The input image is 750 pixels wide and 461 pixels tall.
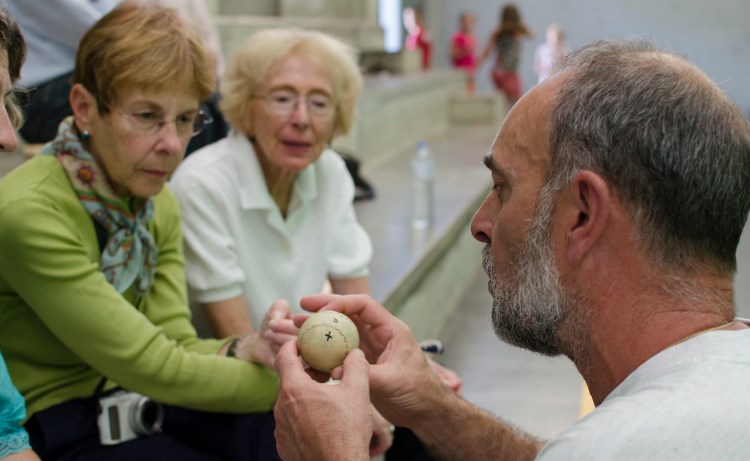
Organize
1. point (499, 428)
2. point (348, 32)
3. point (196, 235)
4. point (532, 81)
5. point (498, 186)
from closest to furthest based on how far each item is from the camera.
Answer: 1. point (498, 186)
2. point (532, 81)
3. point (499, 428)
4. point (196, 235)
5. point (348, 32)

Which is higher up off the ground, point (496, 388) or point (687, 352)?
point (687, 352)

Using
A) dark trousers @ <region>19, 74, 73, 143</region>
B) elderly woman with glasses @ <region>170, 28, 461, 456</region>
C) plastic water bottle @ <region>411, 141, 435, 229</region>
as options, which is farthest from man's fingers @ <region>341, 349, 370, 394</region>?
plastic water bottle @ <region>411, 141, 435, 229</region>

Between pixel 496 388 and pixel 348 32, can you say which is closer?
pixel 496 388

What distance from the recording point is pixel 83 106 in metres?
2.43

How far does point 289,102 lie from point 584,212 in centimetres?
180

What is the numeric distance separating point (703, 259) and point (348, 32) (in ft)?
28.2

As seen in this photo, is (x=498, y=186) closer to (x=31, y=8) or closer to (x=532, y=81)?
(x=532, y=81)

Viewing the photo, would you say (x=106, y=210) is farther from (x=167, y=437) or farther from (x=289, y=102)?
(x=289, y=102)

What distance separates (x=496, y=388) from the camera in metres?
4.83

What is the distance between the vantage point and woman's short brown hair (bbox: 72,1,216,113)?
7.73ft

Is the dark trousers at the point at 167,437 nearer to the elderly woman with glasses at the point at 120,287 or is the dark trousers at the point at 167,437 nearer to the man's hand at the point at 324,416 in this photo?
the elderly woman with glasses at the point at 120,287

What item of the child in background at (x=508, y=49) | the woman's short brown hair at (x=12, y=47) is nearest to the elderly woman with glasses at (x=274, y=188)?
the woman's short brown hair at (x=12, y=47)

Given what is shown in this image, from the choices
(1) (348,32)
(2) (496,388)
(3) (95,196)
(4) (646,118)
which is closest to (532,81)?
(4) (646,118)

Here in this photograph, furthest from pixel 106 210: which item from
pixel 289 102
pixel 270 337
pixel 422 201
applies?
pixel 422 201
